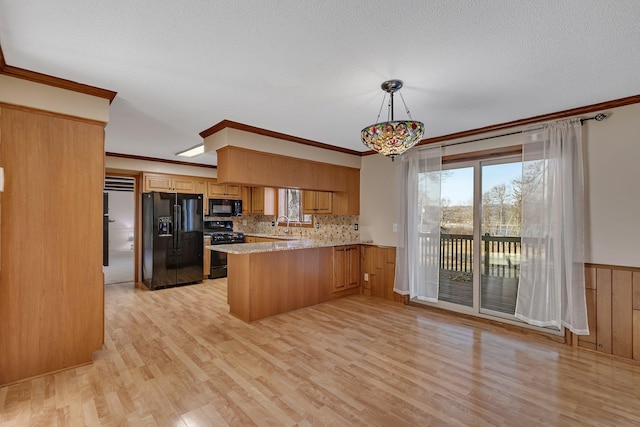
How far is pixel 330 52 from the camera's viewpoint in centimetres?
198

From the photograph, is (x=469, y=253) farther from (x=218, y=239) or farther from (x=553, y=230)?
(x=218, y=239)

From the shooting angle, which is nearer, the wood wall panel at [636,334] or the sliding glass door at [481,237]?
the wood wall panel at [636,334]

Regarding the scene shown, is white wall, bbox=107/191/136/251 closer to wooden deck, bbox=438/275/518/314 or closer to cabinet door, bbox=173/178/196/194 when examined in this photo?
cabinet door, bbox=173/178/196/194

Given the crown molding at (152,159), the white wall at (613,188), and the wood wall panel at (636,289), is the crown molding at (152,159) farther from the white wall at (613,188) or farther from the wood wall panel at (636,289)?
the wood wall panel at (636,289)

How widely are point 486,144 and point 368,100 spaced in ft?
6.00

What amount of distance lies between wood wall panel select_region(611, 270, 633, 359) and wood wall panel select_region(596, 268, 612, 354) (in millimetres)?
27

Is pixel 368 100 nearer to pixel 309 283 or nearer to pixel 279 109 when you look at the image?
pixel 279 109

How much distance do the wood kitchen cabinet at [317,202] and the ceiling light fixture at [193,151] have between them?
1.90 metres

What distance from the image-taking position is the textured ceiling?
1581mm

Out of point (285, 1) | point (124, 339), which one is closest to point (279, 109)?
point (285, 1)

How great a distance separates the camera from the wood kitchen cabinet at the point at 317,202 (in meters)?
5.16

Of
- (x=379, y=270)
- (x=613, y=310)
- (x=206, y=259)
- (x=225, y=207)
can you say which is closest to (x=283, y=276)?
(x=379, y=270)

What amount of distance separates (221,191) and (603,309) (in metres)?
6.24

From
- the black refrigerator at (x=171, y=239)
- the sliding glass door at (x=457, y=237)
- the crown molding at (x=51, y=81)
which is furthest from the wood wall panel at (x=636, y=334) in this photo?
the black refrigerator at (x=171, y=239)
